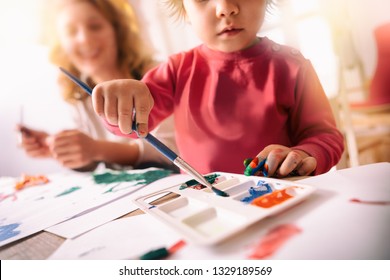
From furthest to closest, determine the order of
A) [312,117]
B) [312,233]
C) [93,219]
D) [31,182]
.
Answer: [31,182] → [312,117] → [93,219] → [312,233]

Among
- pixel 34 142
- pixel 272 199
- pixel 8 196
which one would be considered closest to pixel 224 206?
pixel 272 199

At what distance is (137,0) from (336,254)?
49cm

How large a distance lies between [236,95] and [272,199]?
8.6 inches

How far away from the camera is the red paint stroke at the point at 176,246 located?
0.19m

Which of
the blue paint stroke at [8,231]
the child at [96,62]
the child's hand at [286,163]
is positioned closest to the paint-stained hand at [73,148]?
the child at [96,62]

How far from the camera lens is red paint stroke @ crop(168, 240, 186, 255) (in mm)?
191

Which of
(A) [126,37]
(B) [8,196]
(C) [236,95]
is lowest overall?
(B) [8,196]

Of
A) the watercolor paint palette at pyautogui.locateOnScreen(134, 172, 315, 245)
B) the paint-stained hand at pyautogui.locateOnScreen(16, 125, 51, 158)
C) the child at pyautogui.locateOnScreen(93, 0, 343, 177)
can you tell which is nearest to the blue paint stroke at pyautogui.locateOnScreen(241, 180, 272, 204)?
the watercolor paint palette at pyautogui.locateOnScreen(134, 172, 315, 245)

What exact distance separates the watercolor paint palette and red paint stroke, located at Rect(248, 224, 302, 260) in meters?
0.01

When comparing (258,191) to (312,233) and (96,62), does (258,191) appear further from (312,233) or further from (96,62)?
(96,62)

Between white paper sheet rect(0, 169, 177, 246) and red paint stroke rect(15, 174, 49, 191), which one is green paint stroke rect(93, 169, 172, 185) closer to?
white paper sheet rect(0, 169, 177, 246)

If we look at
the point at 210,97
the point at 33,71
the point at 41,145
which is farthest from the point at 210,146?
the point at 33,71

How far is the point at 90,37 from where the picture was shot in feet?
1.85
